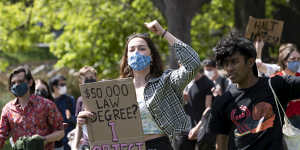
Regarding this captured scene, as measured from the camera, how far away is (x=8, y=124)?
5.64 meters

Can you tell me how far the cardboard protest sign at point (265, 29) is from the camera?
8.11 m

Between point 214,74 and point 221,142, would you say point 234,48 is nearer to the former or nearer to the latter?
point 221,142

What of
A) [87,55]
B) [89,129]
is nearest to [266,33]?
[89,129]

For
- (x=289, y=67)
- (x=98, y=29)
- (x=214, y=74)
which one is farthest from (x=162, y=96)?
(x=98, y=29)

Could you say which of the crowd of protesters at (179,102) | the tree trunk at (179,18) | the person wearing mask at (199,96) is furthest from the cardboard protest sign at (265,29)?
the crowd of protesters at (179,102)

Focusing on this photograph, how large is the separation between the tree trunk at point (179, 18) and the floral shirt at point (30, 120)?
3.42m

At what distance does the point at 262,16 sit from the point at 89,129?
1012 cm

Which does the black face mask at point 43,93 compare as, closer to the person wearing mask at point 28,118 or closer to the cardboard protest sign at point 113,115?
the person wearing mask at point 28,118

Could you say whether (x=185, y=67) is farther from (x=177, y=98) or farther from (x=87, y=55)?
(x=87, y=55)

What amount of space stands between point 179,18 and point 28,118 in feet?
13.0

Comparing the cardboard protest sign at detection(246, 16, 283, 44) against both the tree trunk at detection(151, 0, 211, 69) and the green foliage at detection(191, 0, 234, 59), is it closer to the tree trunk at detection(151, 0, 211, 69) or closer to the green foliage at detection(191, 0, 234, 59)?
the tree trunk at detection(151, 0, 211, 69)

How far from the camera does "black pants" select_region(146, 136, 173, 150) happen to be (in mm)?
4395

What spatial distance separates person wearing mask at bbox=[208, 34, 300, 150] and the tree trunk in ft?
14.9

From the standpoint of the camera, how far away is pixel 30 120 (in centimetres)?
555
